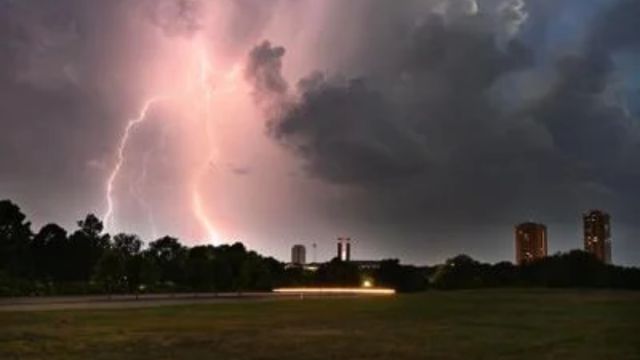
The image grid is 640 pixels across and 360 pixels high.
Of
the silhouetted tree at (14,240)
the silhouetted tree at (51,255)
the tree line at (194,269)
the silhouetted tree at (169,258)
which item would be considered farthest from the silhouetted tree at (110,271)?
the silhouetted tree at (51,255)

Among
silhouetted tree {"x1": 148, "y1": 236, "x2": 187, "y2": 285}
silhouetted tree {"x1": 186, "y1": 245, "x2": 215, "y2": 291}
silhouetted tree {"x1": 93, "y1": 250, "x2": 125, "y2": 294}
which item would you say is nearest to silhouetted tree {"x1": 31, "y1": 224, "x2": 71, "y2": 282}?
silhouetted tree {"x1": 148, "y1": 236, "x2": 187, "y2": 285}

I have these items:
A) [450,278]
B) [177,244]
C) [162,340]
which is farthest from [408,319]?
[177,244]

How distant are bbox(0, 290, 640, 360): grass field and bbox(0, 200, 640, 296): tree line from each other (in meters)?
63.3

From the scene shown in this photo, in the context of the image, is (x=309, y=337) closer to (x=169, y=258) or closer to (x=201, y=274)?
(x=201, y=274)

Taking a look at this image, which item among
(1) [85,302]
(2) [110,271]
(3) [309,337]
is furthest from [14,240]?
(3) [309,337]

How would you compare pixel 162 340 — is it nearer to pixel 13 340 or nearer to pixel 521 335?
pixel 13 340

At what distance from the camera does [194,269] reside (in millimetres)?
126375

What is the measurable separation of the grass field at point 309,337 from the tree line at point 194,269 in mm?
63258

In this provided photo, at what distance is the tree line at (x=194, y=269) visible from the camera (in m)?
111

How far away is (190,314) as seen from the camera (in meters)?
46.6

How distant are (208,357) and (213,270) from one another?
10323cm

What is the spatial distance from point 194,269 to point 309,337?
9697 centimetres

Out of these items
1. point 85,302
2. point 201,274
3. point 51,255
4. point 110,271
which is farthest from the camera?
point 51,255

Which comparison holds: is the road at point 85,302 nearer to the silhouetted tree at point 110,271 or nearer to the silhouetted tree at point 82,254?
the silhouetted tree at point 110,271
